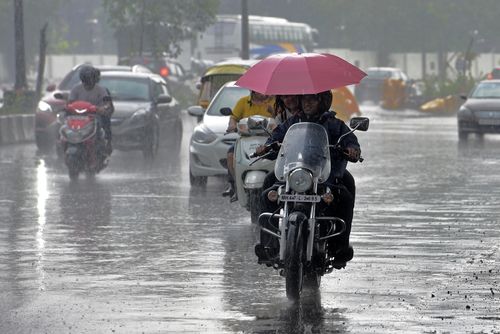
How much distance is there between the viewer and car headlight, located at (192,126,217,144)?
20.2 meters

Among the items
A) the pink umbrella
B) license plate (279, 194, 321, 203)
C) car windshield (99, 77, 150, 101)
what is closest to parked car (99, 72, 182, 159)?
car windshield (99, 77, 150, 101)

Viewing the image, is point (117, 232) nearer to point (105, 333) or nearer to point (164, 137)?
point (105, 333)

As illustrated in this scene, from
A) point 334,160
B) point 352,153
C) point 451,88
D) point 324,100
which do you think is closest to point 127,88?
point 324,100

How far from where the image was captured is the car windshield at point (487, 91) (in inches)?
1427

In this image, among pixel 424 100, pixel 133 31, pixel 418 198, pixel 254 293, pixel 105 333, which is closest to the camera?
pixel 105 333

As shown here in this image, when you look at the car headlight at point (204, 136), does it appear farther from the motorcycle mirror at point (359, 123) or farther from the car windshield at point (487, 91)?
the car windshield at point (487, 91)

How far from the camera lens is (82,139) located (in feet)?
72.8

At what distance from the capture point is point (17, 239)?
14008 millimetres

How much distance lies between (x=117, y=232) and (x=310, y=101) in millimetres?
4530

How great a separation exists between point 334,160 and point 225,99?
10.6 meters

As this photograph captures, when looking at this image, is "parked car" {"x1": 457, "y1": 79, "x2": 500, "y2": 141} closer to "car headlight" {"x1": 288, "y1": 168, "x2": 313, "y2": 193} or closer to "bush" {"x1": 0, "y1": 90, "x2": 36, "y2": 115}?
"bush" {"x1": 0, "y1": 90, "x2": 36, "y2": 115}

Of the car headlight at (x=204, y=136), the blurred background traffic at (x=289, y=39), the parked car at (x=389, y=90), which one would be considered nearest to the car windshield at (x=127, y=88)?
the car headlight at (x=204, y=136)

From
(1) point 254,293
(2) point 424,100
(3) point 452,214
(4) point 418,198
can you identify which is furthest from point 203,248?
(2) point 424,100

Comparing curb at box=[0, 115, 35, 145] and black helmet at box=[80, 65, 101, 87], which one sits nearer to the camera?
black helmet at box=[80, 65, 101, 87]
